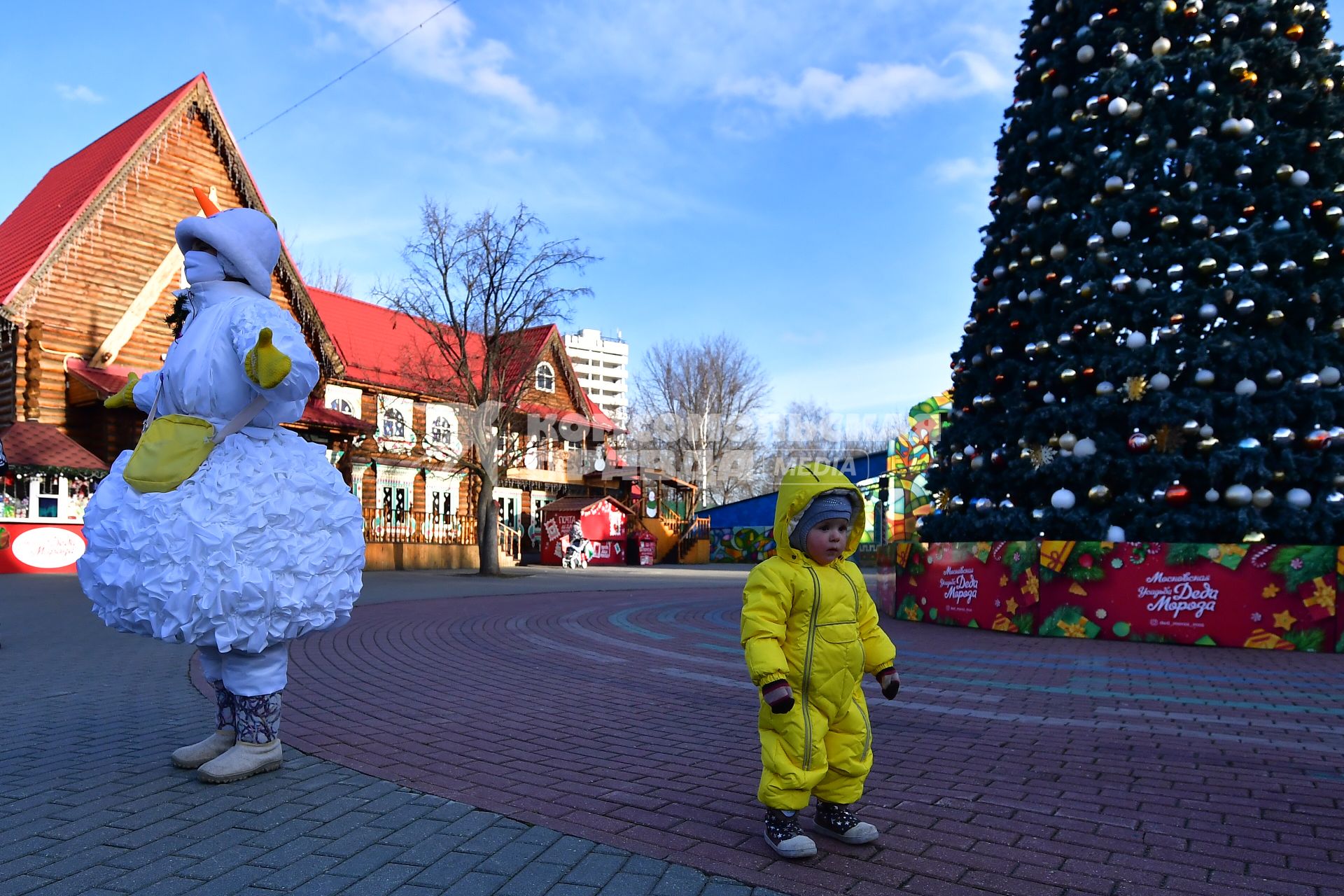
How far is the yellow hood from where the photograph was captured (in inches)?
130

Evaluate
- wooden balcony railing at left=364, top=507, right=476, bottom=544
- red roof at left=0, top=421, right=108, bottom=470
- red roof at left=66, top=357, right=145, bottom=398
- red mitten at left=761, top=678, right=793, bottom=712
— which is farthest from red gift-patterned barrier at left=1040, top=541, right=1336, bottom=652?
wooden balcony railing at left=364, top=507, right=476, bottom=544

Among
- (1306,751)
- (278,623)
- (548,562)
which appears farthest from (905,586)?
(548,562)

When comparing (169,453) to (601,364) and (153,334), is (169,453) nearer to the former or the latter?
(153,334)

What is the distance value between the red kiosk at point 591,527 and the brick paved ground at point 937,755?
2095cm

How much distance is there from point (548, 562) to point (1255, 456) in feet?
78.3

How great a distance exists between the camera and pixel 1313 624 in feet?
29.3

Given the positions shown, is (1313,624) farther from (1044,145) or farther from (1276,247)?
(1044,145)

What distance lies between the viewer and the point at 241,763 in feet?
13.0

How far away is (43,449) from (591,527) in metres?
15.8

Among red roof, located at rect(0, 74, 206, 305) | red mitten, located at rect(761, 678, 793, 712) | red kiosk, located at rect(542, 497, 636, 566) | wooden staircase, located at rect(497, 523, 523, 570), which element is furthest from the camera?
red kiosk, located at rect(542, 497, 636, 566)

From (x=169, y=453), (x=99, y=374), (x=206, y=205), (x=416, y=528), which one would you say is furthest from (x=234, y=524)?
(x=416, y=528)

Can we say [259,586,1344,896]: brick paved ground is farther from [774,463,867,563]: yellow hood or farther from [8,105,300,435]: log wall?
[8,105,300,435]: log wall

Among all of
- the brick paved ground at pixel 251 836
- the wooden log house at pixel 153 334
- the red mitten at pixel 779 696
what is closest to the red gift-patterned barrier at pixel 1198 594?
the red mitten at pixel 779 696

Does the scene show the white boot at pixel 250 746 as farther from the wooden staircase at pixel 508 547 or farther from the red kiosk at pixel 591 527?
the red kiosk at pixel 591 527
